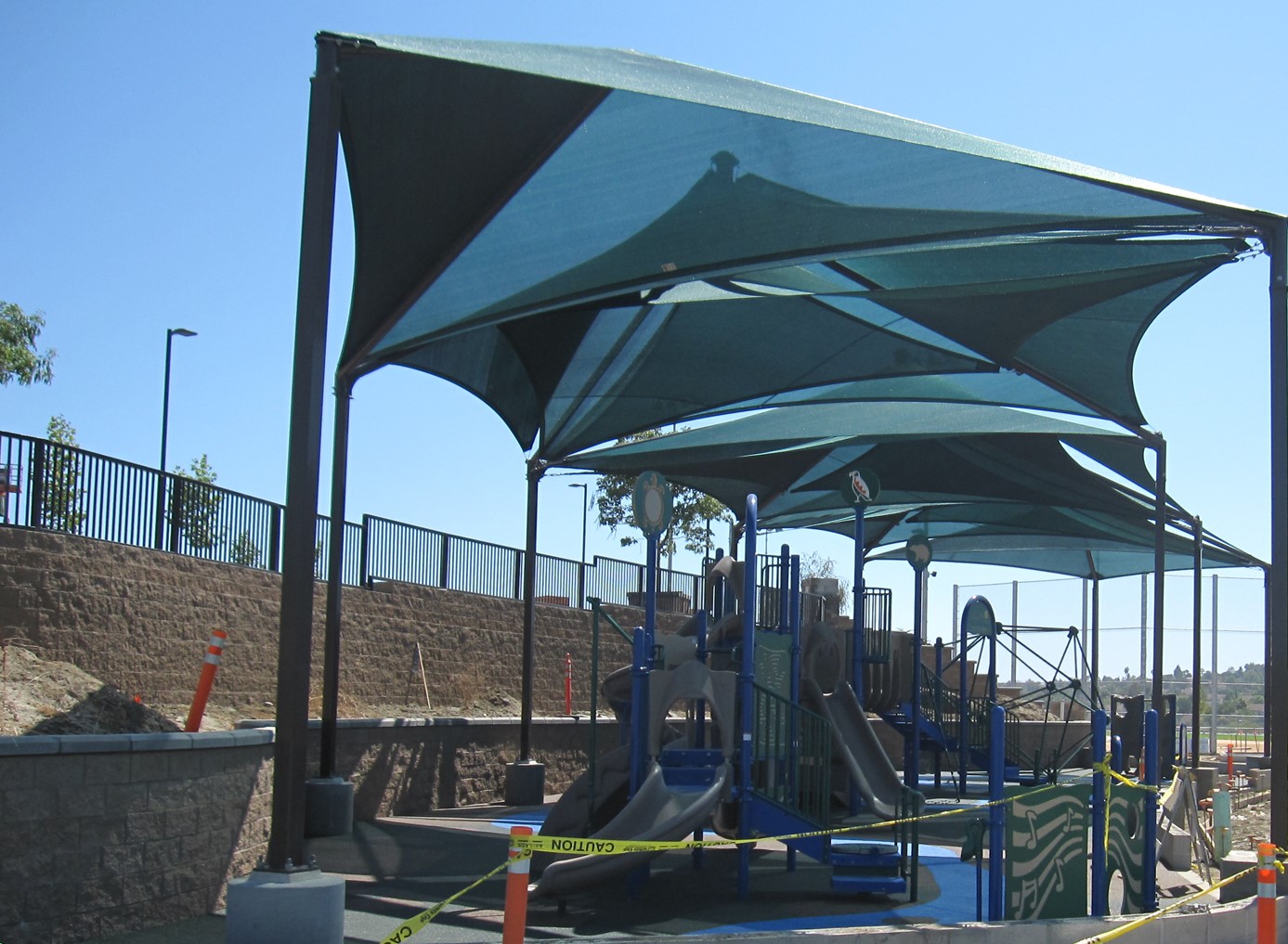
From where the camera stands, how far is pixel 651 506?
42.4 feet

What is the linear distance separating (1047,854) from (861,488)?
8.46 m

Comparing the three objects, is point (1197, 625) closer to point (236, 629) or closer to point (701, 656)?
point (701, 656)

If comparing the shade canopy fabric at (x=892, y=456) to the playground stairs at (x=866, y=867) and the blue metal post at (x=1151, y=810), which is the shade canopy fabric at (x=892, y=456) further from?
the blue metal post at (x=1151, y=810)

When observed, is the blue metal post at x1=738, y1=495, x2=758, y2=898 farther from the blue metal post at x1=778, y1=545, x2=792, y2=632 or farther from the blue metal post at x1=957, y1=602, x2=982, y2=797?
the blue metal post at x1=957, y1=602, x2=982, y2=797

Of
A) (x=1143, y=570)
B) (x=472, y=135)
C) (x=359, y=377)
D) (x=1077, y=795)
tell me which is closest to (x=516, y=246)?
(x=472, y=135)

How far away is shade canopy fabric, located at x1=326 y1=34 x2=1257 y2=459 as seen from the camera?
36.5ft

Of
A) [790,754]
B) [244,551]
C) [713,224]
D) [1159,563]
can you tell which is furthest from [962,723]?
[713,224]

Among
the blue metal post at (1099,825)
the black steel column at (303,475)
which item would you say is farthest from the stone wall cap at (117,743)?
the blue metal post at (1099,825)

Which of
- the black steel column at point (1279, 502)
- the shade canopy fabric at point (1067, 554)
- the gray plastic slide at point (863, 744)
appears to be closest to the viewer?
the black steel column at point (1279, 502)

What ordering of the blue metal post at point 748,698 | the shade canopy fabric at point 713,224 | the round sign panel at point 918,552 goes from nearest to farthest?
the shade canopy fabric at point 713,224 → the blue metal post at point 748,698 → the round sign panel at point 918,552

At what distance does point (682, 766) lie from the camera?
41.5ft

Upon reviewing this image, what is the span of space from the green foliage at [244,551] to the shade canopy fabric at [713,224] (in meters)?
4.51

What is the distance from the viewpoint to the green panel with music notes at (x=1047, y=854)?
9.55 m

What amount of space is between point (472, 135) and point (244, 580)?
9203 mm
